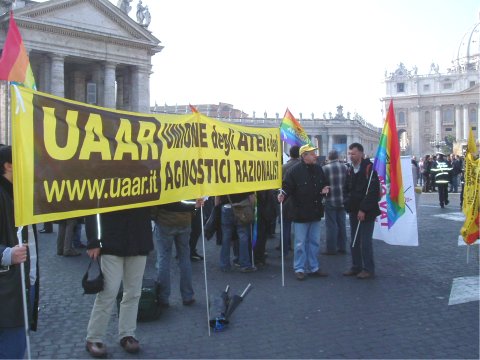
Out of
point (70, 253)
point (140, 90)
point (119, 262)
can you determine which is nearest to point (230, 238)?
point (70, 253)

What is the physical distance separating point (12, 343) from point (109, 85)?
34037 millimetres

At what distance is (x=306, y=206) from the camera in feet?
25.2

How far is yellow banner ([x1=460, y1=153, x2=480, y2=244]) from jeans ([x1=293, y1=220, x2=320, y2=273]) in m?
2.50

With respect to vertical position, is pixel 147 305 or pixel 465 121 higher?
pixel 465 121

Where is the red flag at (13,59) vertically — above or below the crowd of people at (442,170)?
above

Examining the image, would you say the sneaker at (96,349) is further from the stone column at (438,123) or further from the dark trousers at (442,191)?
the stone column at (438,123)

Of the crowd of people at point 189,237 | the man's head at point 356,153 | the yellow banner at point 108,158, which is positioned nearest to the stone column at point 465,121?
the crowd of people at point 189,237

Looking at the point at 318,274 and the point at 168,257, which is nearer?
the point at 168,257

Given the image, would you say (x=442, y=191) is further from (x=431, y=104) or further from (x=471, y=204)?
(x=431, y=104)

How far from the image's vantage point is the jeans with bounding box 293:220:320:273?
25.1 ft

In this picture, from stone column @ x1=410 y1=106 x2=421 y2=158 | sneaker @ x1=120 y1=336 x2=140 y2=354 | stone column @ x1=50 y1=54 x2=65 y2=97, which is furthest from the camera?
stone column @ x1=410 y1=106 x2=421 y2=158

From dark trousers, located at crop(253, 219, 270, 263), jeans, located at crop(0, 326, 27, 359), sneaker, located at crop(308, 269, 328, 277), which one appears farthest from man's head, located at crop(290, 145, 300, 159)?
jeans, located at crop(0, 326, 27, 359)

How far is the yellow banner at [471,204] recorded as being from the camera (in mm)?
8234

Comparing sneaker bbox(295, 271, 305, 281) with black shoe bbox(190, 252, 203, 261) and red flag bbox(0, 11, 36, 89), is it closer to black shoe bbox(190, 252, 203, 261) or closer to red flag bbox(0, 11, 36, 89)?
black shoe bbox(190, 252, 203, 261)
